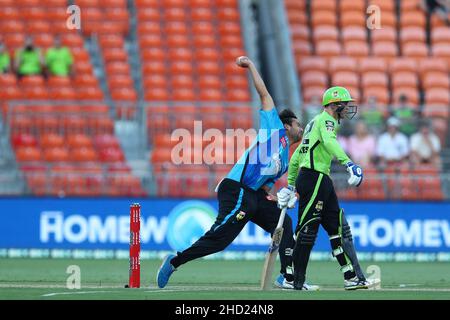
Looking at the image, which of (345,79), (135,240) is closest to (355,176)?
(135,240)

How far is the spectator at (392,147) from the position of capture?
23594mm

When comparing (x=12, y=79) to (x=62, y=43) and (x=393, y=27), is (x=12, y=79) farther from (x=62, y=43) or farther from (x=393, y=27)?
(x=393, y=27)

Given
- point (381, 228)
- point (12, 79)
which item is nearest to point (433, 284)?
point (381, 228)

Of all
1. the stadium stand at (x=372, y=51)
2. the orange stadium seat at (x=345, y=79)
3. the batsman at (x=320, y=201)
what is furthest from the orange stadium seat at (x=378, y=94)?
the batsman at (x=320, y=201)

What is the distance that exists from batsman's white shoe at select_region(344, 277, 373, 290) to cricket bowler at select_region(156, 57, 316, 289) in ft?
3.47

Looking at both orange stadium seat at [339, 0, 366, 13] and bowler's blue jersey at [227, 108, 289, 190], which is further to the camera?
orange stadium seat at [339, 0, 366, 13]

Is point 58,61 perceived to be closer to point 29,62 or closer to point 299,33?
point 29,62

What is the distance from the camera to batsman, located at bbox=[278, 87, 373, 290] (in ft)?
47.4

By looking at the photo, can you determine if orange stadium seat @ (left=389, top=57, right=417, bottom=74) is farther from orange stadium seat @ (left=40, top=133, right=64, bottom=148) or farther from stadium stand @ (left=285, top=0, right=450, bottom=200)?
orange stadium seat @ (left=40, top=133, right=64, bottom=148)

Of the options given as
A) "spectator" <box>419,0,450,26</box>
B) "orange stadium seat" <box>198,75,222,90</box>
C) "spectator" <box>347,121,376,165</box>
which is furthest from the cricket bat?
"spectator" <box>419,0,450,26</box>

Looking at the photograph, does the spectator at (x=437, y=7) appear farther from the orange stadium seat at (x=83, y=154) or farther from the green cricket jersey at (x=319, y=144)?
the green cricket jersey at (x=319, y=144)

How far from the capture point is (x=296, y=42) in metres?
28.4

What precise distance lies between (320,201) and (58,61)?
1285 centimetres

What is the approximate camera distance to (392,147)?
77.4 ft
